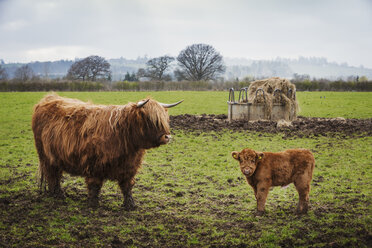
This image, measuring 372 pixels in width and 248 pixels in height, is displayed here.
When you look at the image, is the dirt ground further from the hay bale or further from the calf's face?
the calf's face

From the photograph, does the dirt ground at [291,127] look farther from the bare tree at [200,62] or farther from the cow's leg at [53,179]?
the bare tree at [200,62]

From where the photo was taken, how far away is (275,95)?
1562cm

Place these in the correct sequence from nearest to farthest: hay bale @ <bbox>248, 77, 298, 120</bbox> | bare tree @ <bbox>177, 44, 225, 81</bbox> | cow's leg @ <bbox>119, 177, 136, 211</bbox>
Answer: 1. cow's leg @ <bbox>119, 177, 136, 211</bbox>
2. hay bale @ <bbox>248, 77, 298, 120</bbox>
3. bare tree @ <bbox>177, 44, 225, 81</bbox>

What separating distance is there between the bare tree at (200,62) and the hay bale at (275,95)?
146ft

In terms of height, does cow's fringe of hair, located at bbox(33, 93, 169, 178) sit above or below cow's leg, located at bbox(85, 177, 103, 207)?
above

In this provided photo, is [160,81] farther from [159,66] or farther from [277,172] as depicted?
[277,172]

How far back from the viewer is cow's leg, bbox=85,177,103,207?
5.30m

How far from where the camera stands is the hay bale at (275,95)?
15.2 meters

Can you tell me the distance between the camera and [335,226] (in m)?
4.60

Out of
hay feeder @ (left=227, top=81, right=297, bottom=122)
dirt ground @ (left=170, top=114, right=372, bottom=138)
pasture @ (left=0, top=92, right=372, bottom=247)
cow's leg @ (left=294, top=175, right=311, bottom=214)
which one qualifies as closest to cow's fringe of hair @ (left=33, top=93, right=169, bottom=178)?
pasture @ (left=0, top=92, right=372, bottom=247)

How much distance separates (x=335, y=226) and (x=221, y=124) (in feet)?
33.4

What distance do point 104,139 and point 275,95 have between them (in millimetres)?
11978

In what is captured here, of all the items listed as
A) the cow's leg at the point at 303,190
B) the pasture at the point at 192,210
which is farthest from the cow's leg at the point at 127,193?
the cow's leg at the point at 303,190

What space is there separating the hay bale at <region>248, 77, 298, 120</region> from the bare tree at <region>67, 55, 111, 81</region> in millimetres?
33262
